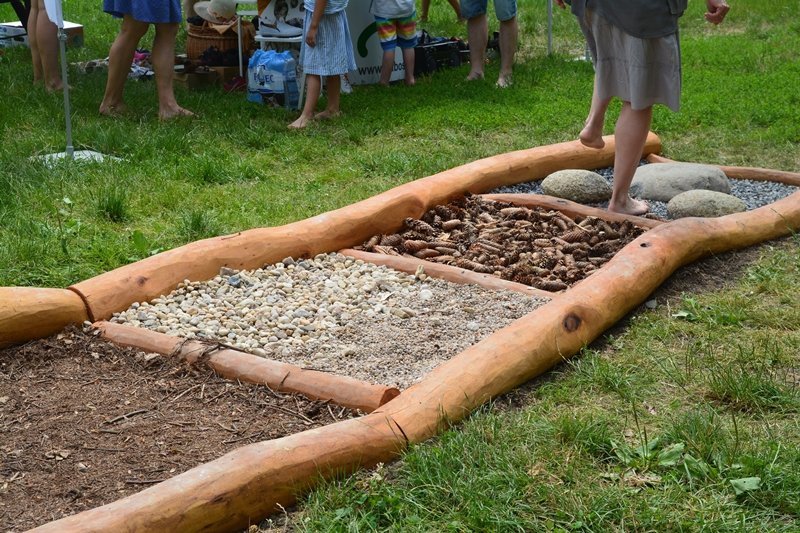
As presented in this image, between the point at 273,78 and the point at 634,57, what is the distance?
426 centimetres

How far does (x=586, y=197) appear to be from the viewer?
635 cm

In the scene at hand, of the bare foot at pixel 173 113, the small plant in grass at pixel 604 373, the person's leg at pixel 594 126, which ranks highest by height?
the person's leg at pixel 594 126

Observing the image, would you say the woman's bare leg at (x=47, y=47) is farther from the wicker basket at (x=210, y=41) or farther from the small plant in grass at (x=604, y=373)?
the small plant in grass at (x=604, y=373)

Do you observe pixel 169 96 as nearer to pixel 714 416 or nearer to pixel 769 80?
pixel 769 80

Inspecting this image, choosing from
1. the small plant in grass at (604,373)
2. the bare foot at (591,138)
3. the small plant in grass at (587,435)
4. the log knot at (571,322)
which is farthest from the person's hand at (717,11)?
the small plant in grass at (587,435)

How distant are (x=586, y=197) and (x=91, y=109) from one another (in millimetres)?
4303

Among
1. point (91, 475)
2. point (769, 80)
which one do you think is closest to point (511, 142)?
point (769, 80)

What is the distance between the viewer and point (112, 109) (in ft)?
27.8

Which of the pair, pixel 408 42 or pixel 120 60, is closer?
pixel 120 60

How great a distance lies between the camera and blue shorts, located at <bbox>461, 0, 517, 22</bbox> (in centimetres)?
988

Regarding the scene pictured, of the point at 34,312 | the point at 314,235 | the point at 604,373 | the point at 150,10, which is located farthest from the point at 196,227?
the point at 150,10

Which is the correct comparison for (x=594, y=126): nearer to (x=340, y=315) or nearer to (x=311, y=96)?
(x=340, y=315)

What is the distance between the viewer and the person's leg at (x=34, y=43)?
9.66 meters

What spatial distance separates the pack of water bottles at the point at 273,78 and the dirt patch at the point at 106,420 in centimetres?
524
